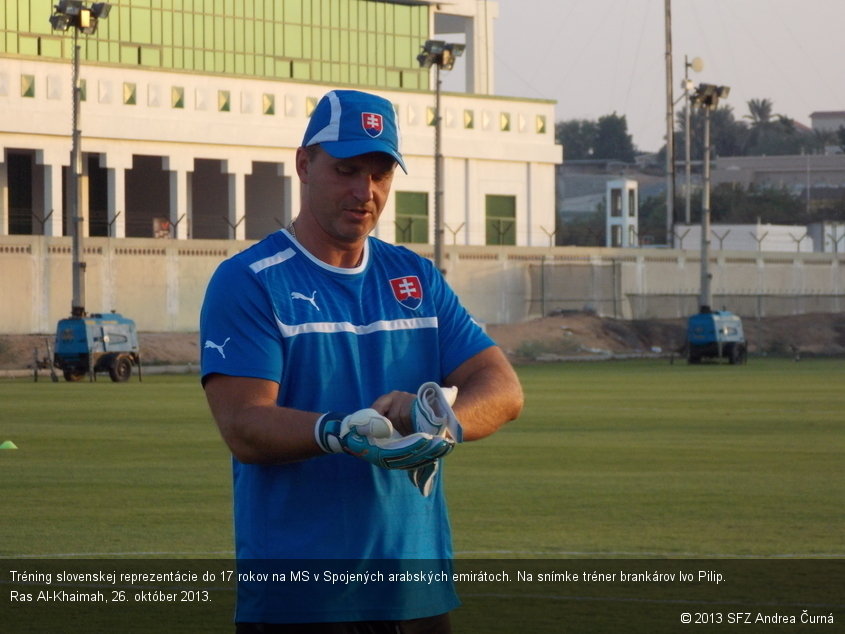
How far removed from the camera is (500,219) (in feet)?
317

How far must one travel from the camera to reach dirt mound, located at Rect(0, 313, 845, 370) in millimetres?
60938

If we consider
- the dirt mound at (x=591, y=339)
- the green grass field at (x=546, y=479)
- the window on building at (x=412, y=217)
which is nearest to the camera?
the green grass field at (x=546, y=479)

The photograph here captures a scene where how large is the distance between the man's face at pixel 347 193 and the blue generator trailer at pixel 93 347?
1672 inches

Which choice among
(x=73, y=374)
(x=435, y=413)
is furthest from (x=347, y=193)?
(x=73, y=374)

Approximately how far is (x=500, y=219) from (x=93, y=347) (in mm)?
51376

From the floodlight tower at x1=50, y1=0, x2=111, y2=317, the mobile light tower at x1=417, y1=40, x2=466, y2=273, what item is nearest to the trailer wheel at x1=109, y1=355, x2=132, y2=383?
the floodlight tower at x1=50, y1=0, x2=111, y2=317

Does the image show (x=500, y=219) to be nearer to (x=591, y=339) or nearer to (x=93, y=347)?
(x=591, y=339)

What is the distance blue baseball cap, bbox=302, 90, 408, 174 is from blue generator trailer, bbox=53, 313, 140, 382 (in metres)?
42.5

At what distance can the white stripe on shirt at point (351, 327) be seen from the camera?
205 inches

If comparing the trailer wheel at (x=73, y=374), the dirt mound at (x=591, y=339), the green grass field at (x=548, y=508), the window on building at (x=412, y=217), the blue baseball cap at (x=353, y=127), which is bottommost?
the green grass field at (x=548, y=508)

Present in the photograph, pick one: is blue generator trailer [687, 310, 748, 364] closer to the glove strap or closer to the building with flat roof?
the building with flat roof

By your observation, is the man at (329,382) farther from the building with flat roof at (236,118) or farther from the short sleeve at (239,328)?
the building with flat roof at (236,118)

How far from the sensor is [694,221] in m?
148

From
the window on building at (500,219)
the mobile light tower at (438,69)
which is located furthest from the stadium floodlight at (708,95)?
the window on building at (500,219)
